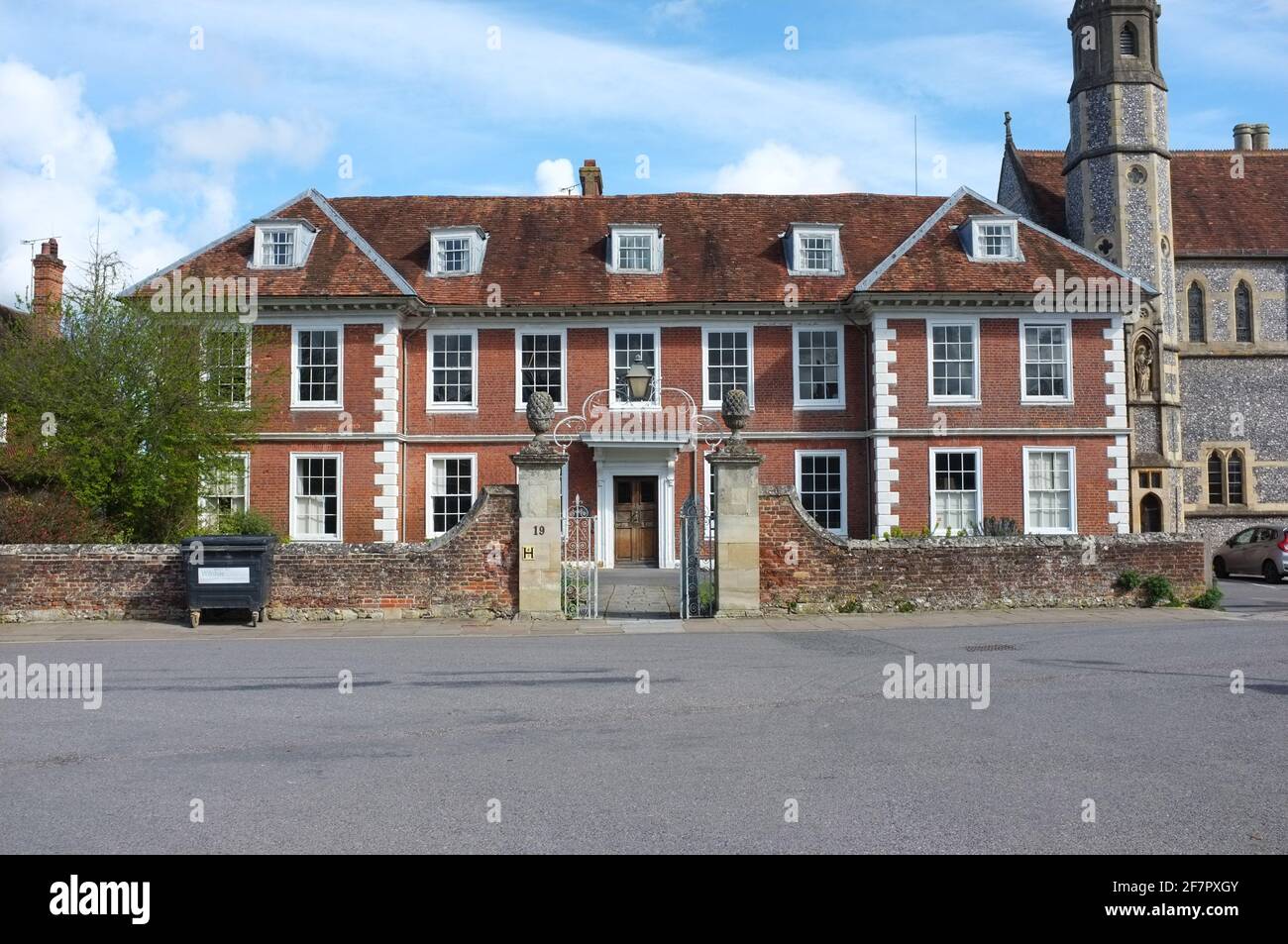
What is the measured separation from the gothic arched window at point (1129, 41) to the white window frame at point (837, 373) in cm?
1488

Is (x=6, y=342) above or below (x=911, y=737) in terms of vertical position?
above

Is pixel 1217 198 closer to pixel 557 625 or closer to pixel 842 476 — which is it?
pixel 842 476

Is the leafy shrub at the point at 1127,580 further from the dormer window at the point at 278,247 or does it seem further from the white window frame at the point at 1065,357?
the dormer window at the point at 278,247

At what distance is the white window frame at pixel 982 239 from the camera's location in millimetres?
26766

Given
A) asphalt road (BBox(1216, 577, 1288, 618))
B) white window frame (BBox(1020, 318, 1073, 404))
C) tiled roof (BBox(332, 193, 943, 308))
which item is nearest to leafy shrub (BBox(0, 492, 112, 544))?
tiled roof (BBox(332, 193, 943, 308))

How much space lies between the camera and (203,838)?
5.60 m

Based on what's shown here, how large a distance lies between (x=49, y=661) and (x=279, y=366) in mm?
13765

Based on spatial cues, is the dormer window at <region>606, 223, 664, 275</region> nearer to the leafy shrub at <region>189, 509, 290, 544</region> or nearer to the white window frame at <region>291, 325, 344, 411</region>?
the white window frame at <region>291, 325, 344, 411</region>

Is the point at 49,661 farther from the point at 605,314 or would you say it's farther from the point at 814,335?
the point at 814,335

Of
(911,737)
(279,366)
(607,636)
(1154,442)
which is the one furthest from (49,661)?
(1154,442)

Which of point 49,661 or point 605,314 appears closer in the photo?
point 49,661

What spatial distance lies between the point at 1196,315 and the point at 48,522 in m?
33.9

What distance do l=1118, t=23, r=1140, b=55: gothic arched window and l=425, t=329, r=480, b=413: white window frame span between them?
72.9ft

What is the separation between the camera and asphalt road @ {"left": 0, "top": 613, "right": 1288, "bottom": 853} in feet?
18.7
